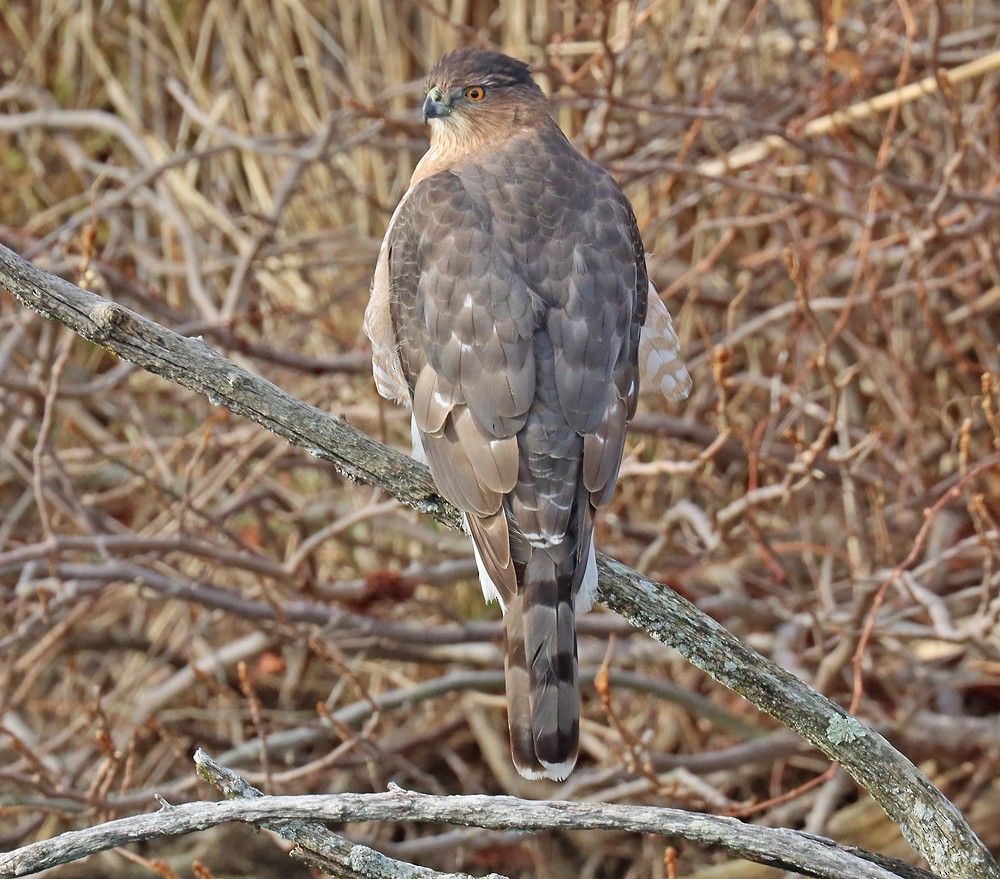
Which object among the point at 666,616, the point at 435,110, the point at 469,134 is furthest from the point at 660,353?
the point at 666,616

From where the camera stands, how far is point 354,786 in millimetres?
5535

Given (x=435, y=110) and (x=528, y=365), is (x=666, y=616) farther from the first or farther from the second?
(x=435, y=110)

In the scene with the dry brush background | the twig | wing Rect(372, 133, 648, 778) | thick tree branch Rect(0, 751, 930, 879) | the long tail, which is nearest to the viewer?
thick tree branch Rect(0, 751, 930, 879)

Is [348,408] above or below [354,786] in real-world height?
above

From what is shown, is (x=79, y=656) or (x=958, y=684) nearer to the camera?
(x=958, y=684)

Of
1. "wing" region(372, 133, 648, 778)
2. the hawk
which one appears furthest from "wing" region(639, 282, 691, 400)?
"wing" region(372, 133, 648, 778)

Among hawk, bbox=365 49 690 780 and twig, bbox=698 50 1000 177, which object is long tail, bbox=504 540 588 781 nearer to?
hawk, bbox=365 49 690 780

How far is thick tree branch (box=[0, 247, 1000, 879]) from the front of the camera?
8.06 ft

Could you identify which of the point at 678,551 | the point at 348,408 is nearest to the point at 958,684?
the point at 678,551

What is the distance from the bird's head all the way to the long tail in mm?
1632

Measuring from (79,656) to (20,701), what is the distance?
68.7 inches

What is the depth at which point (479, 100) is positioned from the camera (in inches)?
158

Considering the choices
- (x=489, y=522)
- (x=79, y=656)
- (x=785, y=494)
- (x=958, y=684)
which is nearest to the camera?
(x=489, y=522)

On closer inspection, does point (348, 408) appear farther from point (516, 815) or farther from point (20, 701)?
point (516, 815)
